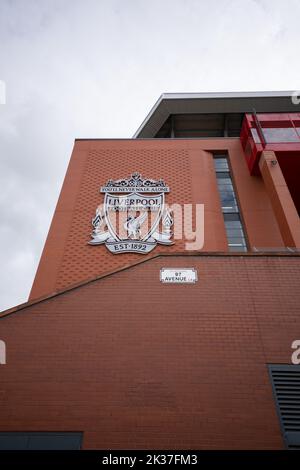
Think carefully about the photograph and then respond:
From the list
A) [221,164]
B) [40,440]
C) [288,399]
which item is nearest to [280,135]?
[221,164]

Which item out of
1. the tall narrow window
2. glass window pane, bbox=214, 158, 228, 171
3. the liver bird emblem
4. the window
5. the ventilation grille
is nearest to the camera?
the window

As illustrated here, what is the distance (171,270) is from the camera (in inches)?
270

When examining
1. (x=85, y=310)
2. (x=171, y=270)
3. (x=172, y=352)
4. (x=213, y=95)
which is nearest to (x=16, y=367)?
(x=85, y=310)

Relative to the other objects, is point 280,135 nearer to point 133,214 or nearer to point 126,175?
point 126,175

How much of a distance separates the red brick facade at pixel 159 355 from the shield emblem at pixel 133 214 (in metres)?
4.63

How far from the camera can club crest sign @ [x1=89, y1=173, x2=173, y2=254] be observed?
36.9 feet

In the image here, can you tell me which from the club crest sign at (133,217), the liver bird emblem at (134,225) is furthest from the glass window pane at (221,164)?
the liver bird emblem at (134,225)

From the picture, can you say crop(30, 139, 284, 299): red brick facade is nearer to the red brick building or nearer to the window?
the red brick building

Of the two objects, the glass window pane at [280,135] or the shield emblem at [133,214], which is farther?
the glass window pane at [280,135]

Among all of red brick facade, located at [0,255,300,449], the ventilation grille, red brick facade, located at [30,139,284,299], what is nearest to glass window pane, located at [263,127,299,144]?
red brick facade, located at [30,139,284,299]

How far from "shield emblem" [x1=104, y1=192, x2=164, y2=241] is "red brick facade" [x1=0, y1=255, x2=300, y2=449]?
182 inches

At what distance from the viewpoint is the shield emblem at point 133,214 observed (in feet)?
37.8

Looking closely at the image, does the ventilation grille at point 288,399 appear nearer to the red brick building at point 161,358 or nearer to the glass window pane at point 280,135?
the red brick building at point 161,358

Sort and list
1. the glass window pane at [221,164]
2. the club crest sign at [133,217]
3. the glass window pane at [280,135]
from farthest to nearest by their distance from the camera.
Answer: the glass window pane at [221,164] → the glass window pane at [280,135] → the club crest sign at [133,217]
